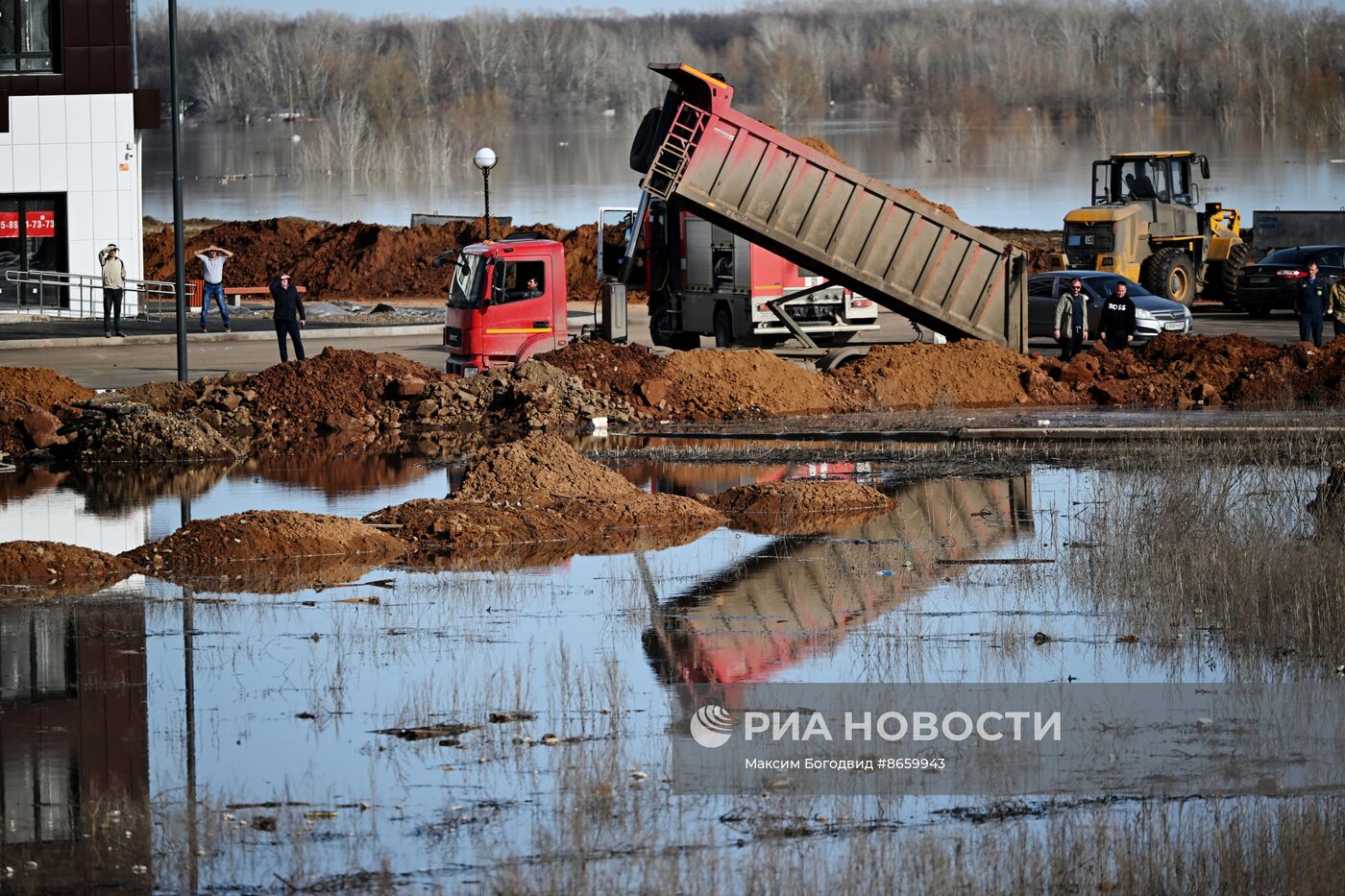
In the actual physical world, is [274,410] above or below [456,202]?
below

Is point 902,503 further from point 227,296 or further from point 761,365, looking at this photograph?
point 227,296

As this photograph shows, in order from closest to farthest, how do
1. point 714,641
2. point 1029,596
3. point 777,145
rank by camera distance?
point 714,641 → point 1029,596 → point 777,145

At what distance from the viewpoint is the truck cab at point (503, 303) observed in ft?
86.6

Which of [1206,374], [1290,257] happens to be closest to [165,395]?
[1206,374]

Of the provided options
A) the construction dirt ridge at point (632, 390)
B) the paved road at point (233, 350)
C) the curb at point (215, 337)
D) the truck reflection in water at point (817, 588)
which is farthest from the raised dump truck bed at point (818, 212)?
the curb at point (215, 337)

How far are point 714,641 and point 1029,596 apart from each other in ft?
9.07

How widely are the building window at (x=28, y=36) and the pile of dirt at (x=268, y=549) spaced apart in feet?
88.6

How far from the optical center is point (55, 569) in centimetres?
1414

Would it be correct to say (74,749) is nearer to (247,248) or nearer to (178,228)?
(178,228)

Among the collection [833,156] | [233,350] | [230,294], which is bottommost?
[233,350]

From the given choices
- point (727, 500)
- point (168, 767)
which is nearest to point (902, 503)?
point (727, 500)

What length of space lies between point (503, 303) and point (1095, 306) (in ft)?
37.8

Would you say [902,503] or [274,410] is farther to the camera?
[274,410]

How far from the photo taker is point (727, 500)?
57.4 ft
